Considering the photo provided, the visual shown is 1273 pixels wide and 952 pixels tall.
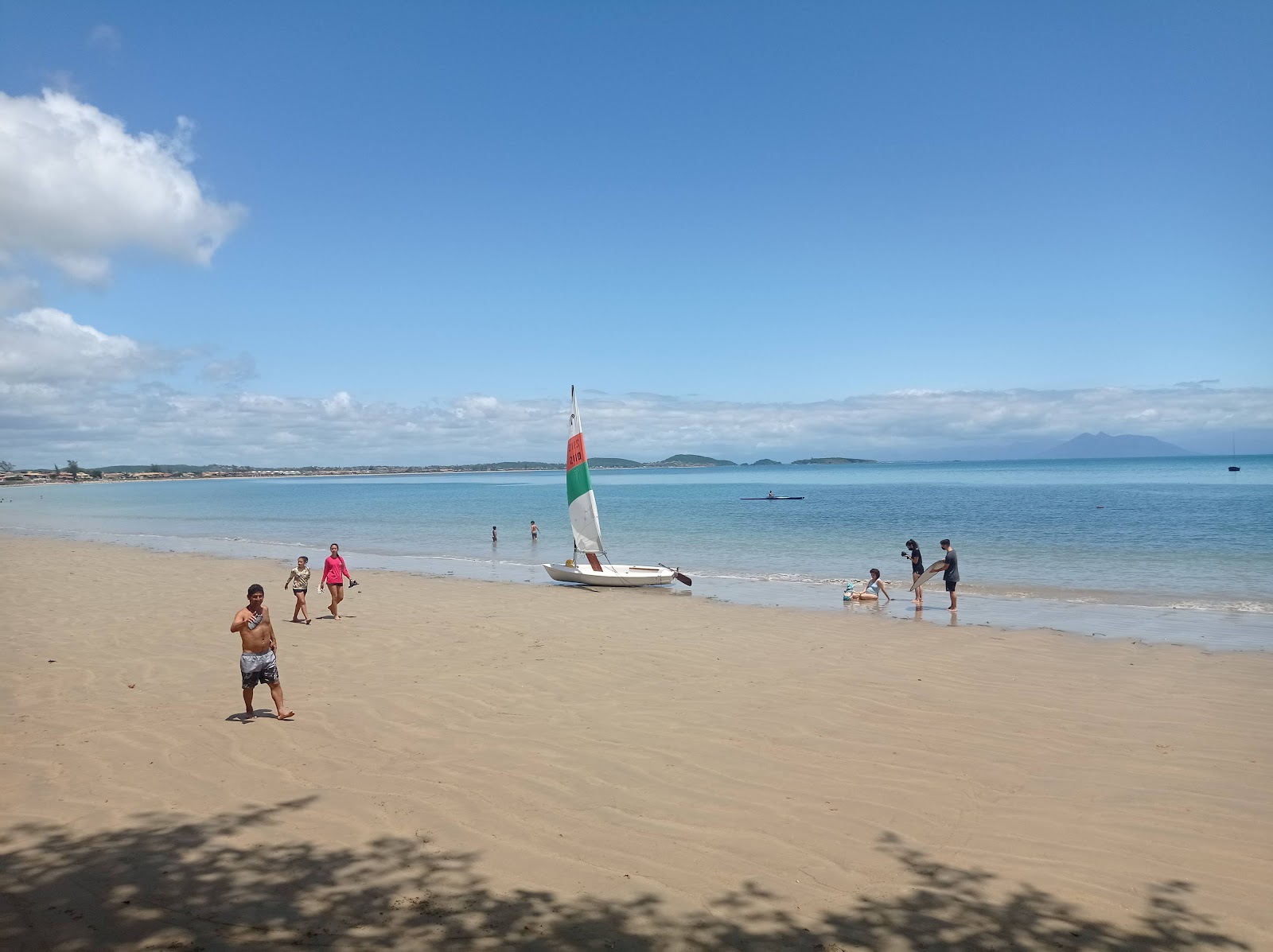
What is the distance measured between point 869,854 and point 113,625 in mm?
15709

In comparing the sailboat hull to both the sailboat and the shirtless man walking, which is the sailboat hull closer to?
the sailboat

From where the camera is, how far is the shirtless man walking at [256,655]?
30.5ft

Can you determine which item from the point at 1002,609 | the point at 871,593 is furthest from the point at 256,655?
the point at 1002,609

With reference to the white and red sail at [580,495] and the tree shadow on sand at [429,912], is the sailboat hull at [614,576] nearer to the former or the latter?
the white and red sail at [580,495]

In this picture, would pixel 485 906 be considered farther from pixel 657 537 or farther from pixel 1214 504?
pixel 1214 504

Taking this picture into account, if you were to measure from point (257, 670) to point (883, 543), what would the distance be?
32934 mm

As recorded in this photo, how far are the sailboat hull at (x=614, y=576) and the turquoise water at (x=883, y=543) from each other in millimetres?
1342

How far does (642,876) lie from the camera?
571 cm

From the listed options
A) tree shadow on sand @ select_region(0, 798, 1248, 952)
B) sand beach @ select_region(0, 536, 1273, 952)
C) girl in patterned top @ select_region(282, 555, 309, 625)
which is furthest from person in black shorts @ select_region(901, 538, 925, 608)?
tree shadow on sand @ select_region(0, 798, 1248, 952)

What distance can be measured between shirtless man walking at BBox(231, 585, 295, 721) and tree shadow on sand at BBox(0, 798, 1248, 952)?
10.8ft

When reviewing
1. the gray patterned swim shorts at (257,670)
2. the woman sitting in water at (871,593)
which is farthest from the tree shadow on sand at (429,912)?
the woman sitting in water at (871,593)

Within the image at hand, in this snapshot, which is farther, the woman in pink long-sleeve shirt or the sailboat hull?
the sailboat hull

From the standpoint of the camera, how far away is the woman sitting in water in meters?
20.8

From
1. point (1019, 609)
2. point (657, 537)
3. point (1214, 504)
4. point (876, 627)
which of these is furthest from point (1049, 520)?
point (876, 627)
